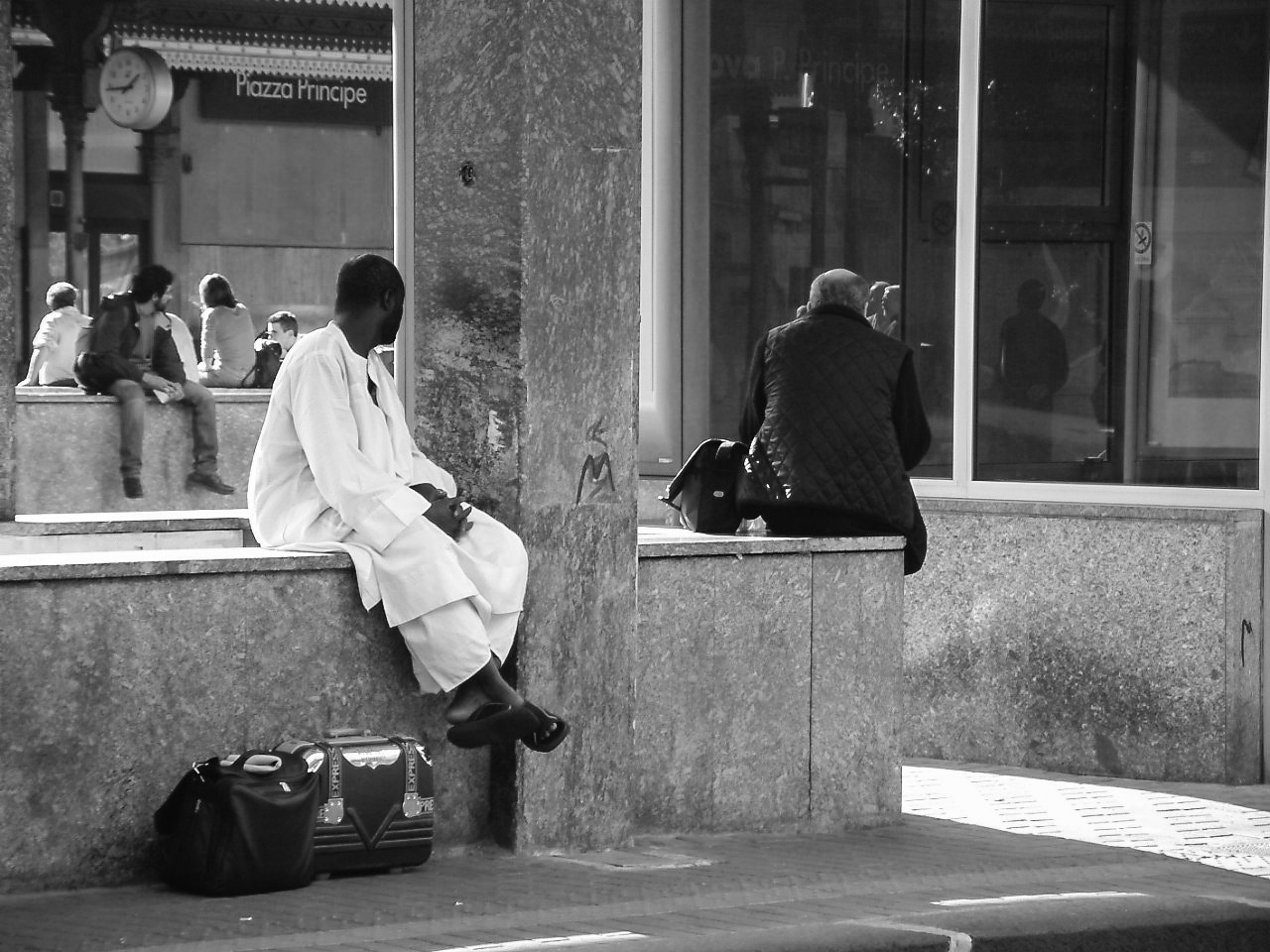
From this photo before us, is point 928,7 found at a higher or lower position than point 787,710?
higher

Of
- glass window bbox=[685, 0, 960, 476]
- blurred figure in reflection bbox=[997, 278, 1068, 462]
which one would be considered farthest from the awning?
blurred figure in reflection bbox=[997, 278, 1068, 462]

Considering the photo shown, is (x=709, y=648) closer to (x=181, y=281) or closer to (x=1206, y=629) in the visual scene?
(x=1206, y=629)

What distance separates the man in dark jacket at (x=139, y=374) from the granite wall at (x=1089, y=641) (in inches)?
244

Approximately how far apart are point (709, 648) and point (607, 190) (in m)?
1.54

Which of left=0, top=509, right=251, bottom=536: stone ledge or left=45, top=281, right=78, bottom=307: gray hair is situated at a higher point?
left=45, top=281, right=78, bottom=307: gray hair

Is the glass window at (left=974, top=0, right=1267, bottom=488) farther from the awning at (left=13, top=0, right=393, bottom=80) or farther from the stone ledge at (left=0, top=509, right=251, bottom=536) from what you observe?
the awning at (left=13, top=0, right=393, bottom=80)

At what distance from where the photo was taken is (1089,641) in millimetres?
8945

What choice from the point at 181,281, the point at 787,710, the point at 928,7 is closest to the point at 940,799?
the point at 787,710

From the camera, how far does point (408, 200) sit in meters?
7.46

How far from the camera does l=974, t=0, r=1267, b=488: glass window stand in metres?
9.13

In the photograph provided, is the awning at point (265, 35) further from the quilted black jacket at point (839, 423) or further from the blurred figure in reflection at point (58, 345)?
the quilted black jacket at point (839, 423)

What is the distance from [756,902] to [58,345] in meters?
11.0

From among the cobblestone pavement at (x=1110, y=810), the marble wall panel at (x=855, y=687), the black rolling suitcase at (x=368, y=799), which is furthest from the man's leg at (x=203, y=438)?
the black rolling suitcase at (x=368, y=799)

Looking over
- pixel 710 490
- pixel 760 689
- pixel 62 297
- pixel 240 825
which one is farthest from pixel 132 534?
pixel 62 297
